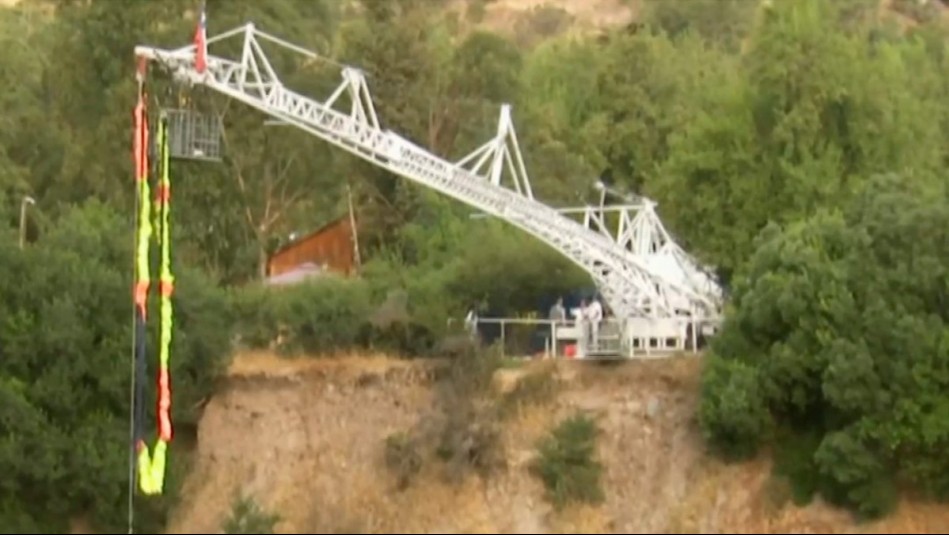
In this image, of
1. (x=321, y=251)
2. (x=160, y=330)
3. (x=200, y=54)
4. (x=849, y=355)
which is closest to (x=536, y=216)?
(x=849, y=355)

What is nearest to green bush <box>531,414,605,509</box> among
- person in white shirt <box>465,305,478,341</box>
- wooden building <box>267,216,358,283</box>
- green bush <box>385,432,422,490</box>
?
green bush <box>385,432,422,490</box>

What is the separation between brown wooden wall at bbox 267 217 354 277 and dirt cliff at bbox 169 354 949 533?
536 cm

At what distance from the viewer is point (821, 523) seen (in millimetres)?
16516

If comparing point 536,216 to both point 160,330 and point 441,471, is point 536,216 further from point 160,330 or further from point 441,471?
point 160,330

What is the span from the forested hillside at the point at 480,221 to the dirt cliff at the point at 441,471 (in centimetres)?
38

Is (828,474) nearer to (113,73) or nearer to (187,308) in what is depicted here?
(187,308)

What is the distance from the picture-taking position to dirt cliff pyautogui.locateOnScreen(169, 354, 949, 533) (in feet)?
49.7

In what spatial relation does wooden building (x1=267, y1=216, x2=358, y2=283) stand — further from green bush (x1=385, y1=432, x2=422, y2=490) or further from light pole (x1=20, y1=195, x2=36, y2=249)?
green bush (x1=385, y1=432, x2=422, y2=490)

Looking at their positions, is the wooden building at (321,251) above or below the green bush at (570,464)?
above

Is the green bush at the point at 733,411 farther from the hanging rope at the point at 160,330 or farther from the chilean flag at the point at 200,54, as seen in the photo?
the chilean flag at the point at 200,54

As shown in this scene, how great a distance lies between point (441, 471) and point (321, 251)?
9230 mm

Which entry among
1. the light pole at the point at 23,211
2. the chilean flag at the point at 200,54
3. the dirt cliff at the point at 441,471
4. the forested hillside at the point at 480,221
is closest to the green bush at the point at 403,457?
the dirt cliff at the point at 441,471

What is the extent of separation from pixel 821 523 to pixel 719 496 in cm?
101

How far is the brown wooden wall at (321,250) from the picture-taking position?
25.5m
